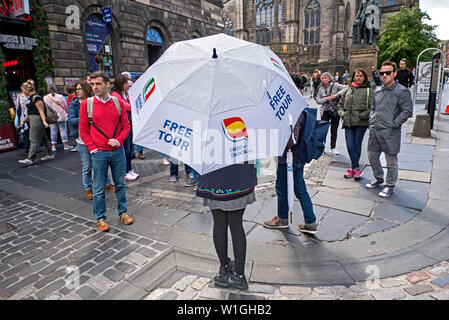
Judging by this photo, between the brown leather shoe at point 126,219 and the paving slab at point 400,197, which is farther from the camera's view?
the paving slab at point 400,197

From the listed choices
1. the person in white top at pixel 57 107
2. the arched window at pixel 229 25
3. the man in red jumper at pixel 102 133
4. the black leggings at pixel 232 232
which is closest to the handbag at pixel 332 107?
Answer: the man in red jumper at pixel 102 133

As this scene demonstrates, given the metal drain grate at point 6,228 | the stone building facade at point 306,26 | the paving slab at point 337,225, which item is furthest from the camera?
the stone building facade at point 306,26

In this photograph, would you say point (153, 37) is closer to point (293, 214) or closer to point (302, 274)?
point (293, 214)

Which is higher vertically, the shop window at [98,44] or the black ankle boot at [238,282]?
the shop window at [98,44]

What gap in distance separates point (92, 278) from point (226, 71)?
2503 millimetres

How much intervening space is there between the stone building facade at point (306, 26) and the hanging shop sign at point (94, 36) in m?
31.0

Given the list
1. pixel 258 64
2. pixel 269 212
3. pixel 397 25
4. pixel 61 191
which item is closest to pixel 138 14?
pixel 61 191

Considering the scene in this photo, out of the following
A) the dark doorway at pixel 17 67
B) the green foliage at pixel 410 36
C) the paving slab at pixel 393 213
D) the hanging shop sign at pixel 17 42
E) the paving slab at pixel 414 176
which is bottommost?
the paving slab at pixel 393 213

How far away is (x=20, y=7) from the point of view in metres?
9.88

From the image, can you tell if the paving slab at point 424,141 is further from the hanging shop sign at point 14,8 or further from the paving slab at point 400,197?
the hanging shop sign at point 14,8

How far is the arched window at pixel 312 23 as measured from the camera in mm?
47375

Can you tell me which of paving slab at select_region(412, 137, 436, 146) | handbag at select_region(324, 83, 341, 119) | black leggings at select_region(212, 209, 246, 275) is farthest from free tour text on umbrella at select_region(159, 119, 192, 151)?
paving slab at select_region(412, 137, 436, 146)

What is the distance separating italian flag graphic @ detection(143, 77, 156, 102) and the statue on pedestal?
15.4 m

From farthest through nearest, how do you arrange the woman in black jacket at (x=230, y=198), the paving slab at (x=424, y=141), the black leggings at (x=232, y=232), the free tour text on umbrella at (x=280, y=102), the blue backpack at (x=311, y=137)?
the paving slab at (x=424, y=141)
the blue backpack at (x=311, y=137)
the black leggings at (x=232, y=232)
the woman in black jacket at (x=230, y=198)
the free tour text on umbrella at (x=280, y=102)
